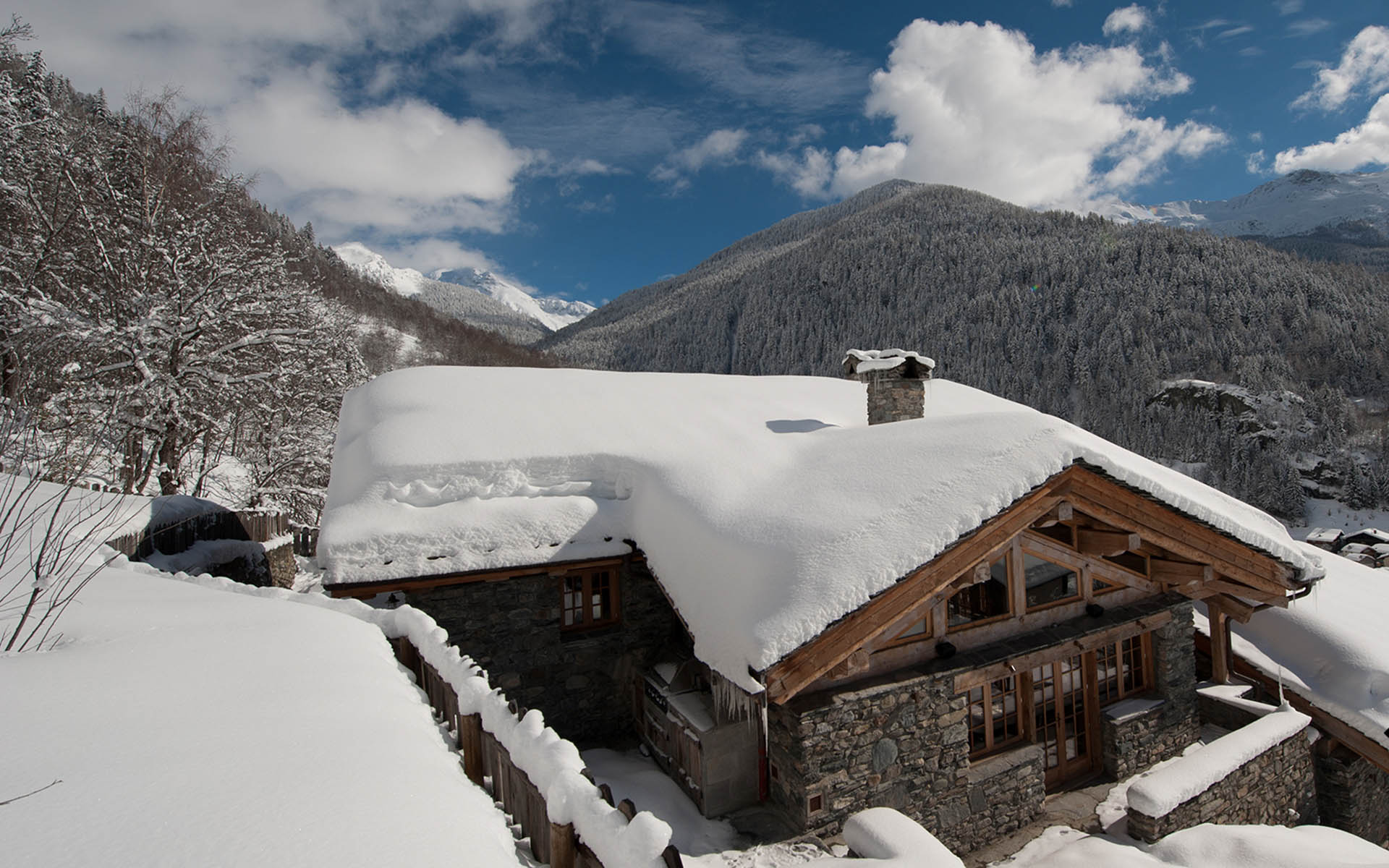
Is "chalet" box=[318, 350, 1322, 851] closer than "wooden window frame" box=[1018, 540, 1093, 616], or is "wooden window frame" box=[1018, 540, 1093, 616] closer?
"chalet" box=[318, 350, 1322, 851]

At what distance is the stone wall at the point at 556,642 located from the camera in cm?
880

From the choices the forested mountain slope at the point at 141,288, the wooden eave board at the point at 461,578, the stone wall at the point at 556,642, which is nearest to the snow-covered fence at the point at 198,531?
the forested mountain slope at the point at 141,288

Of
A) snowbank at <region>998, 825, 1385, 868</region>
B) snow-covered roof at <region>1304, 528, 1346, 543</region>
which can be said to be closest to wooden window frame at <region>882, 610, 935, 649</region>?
snowbank at <region>998, 825, 1385, 868</region>

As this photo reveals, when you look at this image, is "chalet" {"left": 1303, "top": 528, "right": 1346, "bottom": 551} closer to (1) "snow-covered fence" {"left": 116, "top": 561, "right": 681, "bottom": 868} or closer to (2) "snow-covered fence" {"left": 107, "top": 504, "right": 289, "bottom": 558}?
(1) "snow-covered fence" {"left": 116, "top": 561, "right": 681, "bottom": 868}

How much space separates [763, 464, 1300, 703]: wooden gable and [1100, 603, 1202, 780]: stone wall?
667 millimetres

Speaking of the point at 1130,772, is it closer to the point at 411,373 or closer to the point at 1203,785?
the point at 1203,785

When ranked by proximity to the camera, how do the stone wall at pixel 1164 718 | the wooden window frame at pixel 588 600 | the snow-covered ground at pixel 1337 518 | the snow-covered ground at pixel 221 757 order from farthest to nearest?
the snow-covered ground at pixel 1337 518 → the wooden window frame at pixel 588 600 → the stone wall at pixel 1164 718 → the snow-covered ground at pixel 221 757

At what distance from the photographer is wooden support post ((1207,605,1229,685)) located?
1041 centimetres

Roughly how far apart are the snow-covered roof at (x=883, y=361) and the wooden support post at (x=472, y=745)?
929cm

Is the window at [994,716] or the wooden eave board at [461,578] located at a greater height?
the wooden eave board at [461,578]

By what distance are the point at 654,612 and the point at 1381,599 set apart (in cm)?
1412

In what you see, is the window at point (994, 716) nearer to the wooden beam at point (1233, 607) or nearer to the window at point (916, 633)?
the window at point (916, 633)

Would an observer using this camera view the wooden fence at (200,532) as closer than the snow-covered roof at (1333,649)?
No

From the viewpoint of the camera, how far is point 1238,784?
8516 mm
